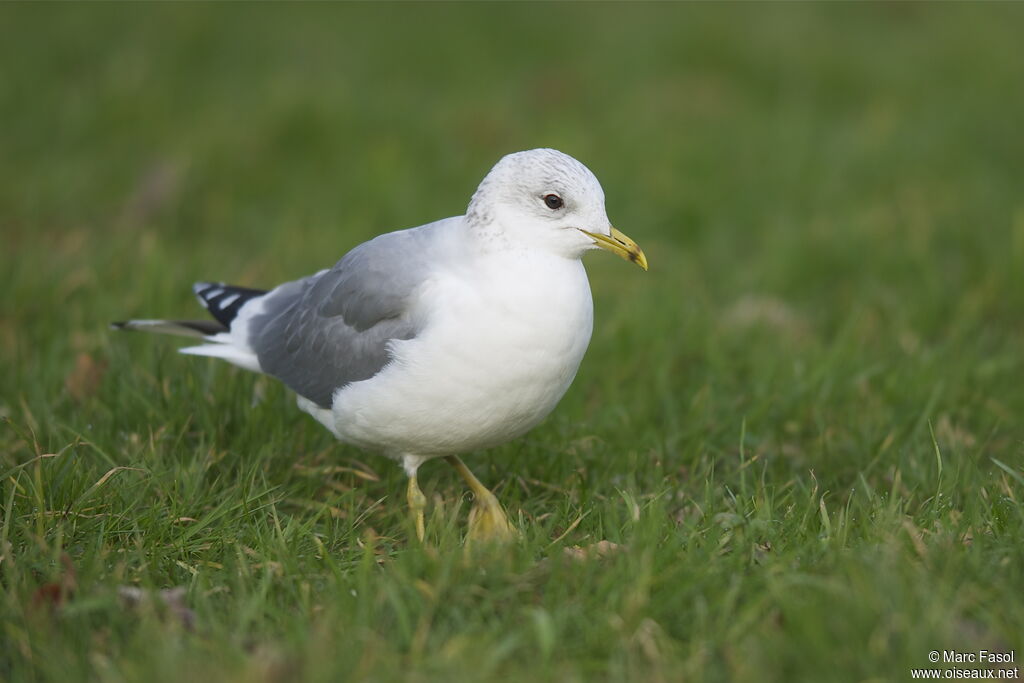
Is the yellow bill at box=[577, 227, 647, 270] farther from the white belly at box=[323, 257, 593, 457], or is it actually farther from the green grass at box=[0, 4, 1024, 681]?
the green grass at box=[0, 4, 1024, 681]

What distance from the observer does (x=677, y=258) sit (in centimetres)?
661

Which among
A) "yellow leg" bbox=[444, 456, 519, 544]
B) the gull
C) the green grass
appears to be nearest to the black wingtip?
the green grass

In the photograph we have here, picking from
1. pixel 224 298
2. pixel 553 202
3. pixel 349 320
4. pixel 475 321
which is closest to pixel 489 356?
pixel 475 321

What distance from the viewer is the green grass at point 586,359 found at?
2854mm

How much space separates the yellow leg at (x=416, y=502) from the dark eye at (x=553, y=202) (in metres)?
1.07

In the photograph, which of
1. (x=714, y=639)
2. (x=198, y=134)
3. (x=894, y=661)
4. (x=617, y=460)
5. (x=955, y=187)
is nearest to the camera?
(x=894, y=661)

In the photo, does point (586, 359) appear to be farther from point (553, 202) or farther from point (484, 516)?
point (553, 202)

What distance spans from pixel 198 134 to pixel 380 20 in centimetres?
312

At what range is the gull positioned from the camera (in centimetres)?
341

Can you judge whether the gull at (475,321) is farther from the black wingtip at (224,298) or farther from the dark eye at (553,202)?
the black wingtip at (224,298)

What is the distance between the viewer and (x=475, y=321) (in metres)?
3.40

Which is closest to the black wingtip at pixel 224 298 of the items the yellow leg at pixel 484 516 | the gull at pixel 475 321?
the gull at pixel 475 321

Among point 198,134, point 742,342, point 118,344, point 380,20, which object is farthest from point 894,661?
point 380,20

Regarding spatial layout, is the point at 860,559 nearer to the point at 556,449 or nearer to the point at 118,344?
the point at 556,449
